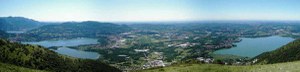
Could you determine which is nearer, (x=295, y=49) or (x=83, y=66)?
(x=83, y=66)

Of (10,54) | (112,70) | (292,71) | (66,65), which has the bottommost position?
(112,70)

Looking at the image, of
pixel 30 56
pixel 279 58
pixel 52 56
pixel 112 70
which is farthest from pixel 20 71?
pixel 279 58

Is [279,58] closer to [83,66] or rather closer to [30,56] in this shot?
[83,66]

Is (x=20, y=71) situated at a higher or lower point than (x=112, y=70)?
higher

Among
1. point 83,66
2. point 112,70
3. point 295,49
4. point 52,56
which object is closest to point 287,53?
point 295,49

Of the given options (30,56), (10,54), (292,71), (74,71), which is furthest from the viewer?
(74,71)

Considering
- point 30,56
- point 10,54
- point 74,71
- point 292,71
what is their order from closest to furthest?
point 292,71 → point 10,54 → point 30,56 → point 74,71
